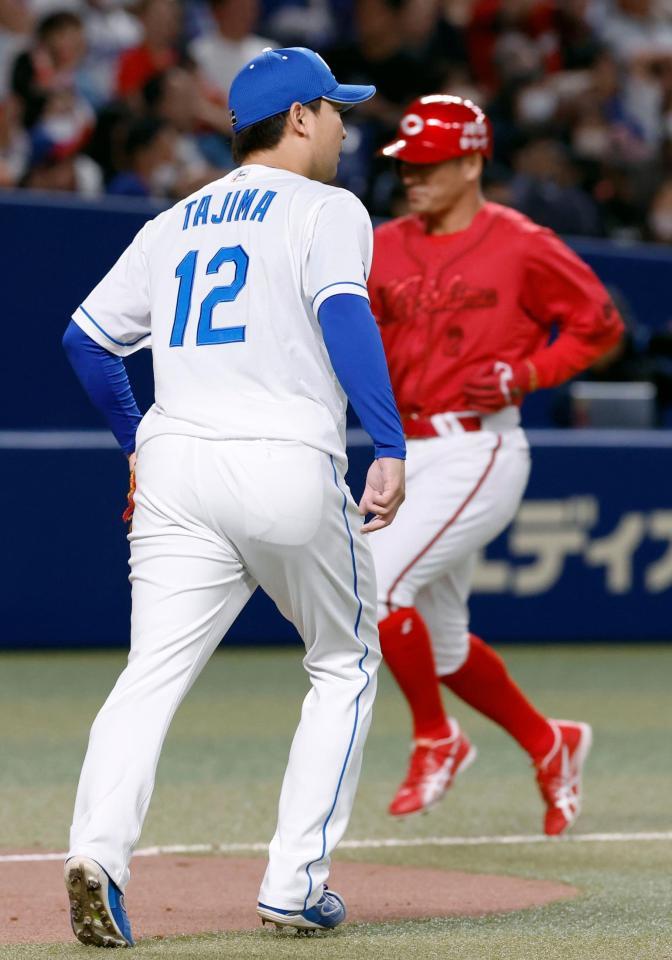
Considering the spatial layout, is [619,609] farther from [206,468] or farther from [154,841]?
[206,468]

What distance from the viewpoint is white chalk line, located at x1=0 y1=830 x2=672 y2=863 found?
4.95m

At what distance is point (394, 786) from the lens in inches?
241

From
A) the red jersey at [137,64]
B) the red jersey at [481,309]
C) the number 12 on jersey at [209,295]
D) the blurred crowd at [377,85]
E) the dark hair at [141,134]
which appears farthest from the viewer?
the red jersey at [137,64]

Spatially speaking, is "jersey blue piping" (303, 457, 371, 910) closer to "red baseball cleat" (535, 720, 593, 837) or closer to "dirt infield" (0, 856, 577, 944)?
"dirt infield" (0, 856, 577, 944)

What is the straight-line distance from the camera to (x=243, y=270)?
12.1ft

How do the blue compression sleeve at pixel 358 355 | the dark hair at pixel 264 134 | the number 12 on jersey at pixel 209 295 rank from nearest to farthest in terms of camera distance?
the blue compression sleeve at pixel 358 355, the number 12 on jersey at pixel 209 295, the dark hair at pixel 264 134

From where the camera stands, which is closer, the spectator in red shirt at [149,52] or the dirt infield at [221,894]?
the dirt infield at [221,894]

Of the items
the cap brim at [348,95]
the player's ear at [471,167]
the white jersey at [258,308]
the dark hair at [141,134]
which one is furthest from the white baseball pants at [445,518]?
the dark hair at [141,134]

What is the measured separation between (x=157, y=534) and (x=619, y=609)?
6.64 metres

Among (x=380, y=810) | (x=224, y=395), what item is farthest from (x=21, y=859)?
(x=224, y=395)

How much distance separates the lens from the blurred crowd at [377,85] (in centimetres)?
1073

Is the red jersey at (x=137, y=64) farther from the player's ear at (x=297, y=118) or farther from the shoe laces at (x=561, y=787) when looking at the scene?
the player's ear at (x=297, y=118)

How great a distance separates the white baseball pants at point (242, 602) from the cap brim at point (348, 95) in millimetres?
779

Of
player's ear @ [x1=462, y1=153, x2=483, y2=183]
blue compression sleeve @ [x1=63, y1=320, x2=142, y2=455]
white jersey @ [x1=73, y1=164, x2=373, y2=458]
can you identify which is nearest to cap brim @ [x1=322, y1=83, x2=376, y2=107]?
white jersey @ [x1=73, y1=164, x2=373, y2=458]
